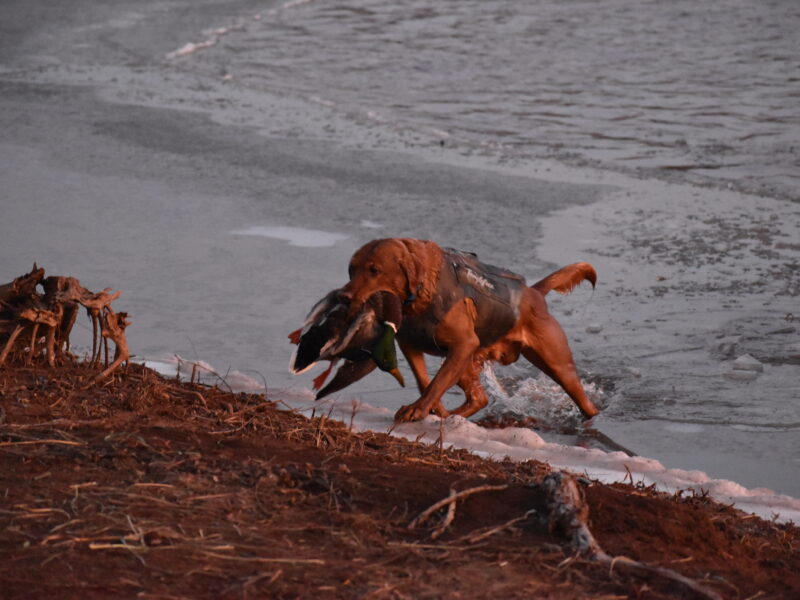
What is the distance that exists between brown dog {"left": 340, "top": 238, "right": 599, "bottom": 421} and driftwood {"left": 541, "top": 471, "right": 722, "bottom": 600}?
1.66 m

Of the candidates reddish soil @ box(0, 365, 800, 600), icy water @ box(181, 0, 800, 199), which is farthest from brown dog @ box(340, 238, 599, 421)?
icy water @ box(181, 0, 800, 199)

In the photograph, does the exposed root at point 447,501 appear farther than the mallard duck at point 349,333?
No

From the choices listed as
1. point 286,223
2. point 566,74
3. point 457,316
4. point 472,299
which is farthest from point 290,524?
point 566,74

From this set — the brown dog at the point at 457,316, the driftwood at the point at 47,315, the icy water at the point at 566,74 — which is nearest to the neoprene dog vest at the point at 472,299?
the brown dog at the point at 457,316

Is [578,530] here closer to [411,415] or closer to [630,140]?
[411,415]

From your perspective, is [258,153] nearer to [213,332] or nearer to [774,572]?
[213,332]

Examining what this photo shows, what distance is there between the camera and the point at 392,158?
10602mm

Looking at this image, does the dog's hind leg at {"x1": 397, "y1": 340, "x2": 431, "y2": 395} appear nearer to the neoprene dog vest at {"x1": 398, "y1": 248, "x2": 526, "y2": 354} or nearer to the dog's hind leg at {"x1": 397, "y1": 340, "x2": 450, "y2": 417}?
the dog's hind leg at {"x1": 397, "y1": 340, "x2": 450, "y2": 417}

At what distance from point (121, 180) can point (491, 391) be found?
4.71 m

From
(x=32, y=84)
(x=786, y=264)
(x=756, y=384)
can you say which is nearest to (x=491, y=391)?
(x=756, y=384)

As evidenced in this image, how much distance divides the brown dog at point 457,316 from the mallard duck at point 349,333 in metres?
0.06

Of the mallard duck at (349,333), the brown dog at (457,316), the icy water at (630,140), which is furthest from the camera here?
the icy water at (630,140)

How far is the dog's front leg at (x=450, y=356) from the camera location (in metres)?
5.30

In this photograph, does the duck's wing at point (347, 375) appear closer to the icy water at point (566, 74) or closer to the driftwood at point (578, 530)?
the driftwood at point (578, 530)
